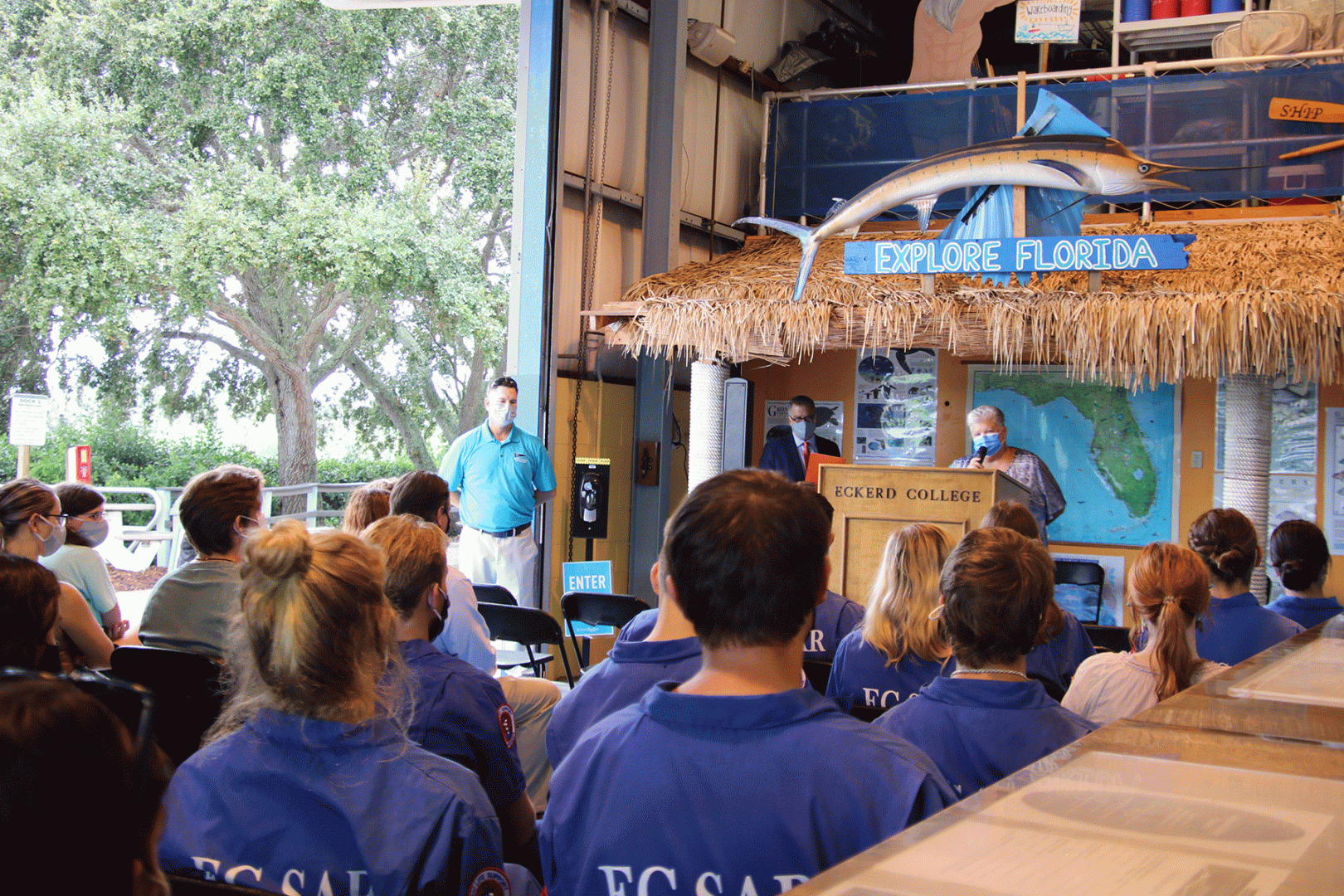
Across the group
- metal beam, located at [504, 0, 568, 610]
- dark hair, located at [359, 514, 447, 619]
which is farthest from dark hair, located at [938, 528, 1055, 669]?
metal beam, located at [504, 0, 568, 610]

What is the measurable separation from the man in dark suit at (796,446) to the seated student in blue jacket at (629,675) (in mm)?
5507

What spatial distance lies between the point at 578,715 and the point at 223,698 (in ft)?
3.78

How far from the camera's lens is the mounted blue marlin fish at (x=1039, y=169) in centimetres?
637

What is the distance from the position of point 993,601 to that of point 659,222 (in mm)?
6632

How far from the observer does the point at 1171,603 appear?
8.96 ft

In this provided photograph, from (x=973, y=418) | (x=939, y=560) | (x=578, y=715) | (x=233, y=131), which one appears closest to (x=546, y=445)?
(x=973, y=418)

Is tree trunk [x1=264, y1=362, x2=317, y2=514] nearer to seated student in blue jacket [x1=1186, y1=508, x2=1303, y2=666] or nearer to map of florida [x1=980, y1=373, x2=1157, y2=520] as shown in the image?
map of florida [x1=980, y1=373, x2=1157, y2=520]

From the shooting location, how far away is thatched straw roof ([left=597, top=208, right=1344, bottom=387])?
6316 mm

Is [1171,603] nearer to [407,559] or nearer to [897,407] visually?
[407,559]

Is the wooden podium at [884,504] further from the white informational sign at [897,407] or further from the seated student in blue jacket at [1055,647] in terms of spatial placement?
the white informational sign at [897,407]

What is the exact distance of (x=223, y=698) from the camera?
2.87 m

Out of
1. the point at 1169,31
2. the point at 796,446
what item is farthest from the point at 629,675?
the point at 1169,31

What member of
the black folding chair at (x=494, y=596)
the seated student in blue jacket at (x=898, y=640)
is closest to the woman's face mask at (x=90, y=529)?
the black folding chair at (x=494, y=596)

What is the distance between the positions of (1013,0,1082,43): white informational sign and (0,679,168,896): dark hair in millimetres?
8307
